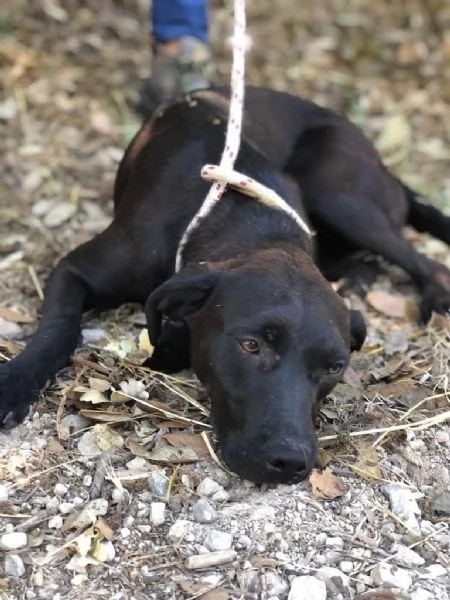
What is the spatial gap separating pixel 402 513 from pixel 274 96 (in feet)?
8.56

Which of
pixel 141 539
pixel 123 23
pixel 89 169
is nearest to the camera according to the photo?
pixel 141 539

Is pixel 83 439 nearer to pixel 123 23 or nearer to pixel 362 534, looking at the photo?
pixel 362 534

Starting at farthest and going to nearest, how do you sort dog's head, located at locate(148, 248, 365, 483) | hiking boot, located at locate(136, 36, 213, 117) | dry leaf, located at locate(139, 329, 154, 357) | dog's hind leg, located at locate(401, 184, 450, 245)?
1. hiking boot, located at locate(136, 36, 213, 117)
2. dog's hind leg, located at locate(401, 184, 450, 245)
3. dry leaf, located at locate(139, 329, 154, 357)
4. dog's head, located at locate(148, 248, 365, 483)

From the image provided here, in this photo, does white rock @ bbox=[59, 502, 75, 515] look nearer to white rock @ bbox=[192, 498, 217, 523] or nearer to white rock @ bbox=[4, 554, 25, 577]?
white rock @ bbox=[4, 554, 25, 577]

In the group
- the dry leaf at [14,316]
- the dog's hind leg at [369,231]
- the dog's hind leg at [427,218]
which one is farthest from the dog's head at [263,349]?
the dog's hind leg at [427,218]

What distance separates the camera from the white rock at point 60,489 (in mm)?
3230

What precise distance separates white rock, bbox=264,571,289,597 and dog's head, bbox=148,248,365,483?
299 mm

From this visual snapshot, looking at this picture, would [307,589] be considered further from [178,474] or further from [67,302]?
[67,302]

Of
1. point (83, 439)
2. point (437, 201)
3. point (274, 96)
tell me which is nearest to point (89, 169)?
point (274, 96)

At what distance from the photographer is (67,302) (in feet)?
13.3

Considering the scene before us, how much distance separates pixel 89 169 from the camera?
582 centimetres

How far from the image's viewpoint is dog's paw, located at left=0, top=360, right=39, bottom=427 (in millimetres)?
3508

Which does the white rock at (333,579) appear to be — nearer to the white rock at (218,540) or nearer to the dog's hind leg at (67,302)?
the white rock at (218,540)

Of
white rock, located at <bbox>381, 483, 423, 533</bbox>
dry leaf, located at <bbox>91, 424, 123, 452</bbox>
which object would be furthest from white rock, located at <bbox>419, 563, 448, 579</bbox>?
dry leaf, located at <bbox>91, 424, 123, 452</bbox>
